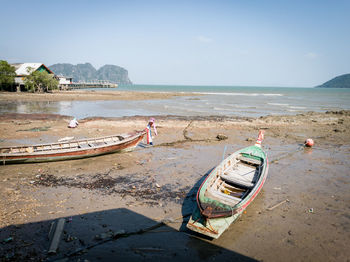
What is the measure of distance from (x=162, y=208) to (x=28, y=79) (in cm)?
5141

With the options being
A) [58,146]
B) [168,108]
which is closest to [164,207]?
[58,146]

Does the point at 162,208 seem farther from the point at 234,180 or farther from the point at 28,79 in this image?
the point at 28,79

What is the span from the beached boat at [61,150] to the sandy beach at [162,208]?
35 cm

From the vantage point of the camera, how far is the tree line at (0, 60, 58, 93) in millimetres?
45344

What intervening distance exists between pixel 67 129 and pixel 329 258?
649 inches

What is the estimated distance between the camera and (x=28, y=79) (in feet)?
152

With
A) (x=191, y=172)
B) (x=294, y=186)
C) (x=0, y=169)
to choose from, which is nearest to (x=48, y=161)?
(x=0, y=169)

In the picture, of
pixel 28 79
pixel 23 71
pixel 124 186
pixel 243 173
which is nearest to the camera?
pixel 124 186

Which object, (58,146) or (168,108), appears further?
(168,108)

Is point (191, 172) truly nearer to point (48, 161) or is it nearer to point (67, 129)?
point (48, 161)

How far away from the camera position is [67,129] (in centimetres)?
1650

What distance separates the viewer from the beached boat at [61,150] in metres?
9.44

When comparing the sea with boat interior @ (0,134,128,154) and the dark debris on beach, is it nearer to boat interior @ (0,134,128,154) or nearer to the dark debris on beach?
boat interior @ (0,134,128,154)

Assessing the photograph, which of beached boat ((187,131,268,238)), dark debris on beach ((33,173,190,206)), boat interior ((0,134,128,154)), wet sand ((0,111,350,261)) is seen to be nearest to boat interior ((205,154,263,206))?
beached boat ((187,131,268,238))
